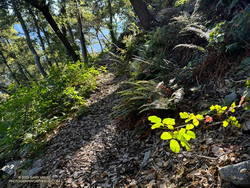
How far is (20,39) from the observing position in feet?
48.9

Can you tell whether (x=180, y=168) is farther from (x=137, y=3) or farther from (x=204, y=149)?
(x=137, y=3)

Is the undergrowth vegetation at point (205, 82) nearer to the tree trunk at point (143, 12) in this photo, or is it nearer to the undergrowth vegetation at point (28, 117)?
the undergrowth vegetation at point (28, 117)

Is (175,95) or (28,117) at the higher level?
(28,117)

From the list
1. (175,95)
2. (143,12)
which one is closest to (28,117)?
(175,95)

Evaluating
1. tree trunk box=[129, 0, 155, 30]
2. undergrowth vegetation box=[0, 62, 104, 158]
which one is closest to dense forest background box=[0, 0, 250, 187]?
undergrowth vegetation box=[0, 62, 104, 158]

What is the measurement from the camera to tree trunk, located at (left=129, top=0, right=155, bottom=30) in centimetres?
653

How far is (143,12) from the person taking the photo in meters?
6.66

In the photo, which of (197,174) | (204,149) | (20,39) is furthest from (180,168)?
(20,39)

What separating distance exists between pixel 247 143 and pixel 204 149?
362 mm

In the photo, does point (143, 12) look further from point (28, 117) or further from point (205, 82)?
point (28, 117)

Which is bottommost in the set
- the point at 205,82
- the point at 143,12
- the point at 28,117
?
the point at 205,82

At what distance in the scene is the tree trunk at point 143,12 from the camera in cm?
653

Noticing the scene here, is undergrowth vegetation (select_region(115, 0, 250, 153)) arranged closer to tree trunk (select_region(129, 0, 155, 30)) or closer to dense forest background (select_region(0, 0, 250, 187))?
dense forest background (select_region(0, 0, 250, 187))

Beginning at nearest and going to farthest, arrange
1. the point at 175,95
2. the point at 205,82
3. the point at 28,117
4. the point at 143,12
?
the point at 175,95
the point at 205,82
the point at 28,117
the point at 143,12
